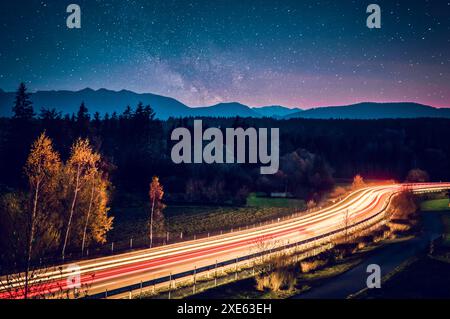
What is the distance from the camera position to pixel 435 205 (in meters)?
63.2

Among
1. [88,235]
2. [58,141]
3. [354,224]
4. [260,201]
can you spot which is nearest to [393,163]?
[260,201]

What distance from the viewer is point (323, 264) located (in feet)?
93.5

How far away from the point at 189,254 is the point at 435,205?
4932 cm

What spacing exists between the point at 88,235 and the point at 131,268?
12618 millimetres

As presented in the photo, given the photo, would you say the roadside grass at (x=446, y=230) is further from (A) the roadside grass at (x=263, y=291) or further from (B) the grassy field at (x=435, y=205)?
(A) the roadside grass at (x=263, y=291)

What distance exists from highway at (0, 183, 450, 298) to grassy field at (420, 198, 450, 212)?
35.9 feet

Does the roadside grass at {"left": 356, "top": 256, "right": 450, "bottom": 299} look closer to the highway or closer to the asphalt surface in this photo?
the asphalt surface

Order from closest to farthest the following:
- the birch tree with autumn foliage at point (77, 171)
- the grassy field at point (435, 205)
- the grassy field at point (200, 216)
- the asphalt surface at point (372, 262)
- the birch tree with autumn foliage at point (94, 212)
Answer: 1. the asphalt surface at point (372, 262)
2. the birch tree with autumn foliage at point (77, 171)
3. the birch tree with autumn foliage at point (94, 212)
4. the grassy field at point (200, 216)
5. the grassy field at point (435, 205)

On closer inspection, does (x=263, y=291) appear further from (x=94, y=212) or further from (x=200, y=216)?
(x=200, y=216)

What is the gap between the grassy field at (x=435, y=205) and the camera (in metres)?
60.0

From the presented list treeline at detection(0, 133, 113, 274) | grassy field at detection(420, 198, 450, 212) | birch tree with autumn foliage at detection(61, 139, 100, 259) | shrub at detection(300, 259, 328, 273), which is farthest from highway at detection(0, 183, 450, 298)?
grassy field at detection(420, 198, 450, 212)

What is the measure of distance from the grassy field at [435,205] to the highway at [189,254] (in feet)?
35.9

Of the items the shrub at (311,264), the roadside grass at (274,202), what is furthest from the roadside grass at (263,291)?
the roadside grass at (274,202)

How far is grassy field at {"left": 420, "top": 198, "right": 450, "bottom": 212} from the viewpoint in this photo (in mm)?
59991
